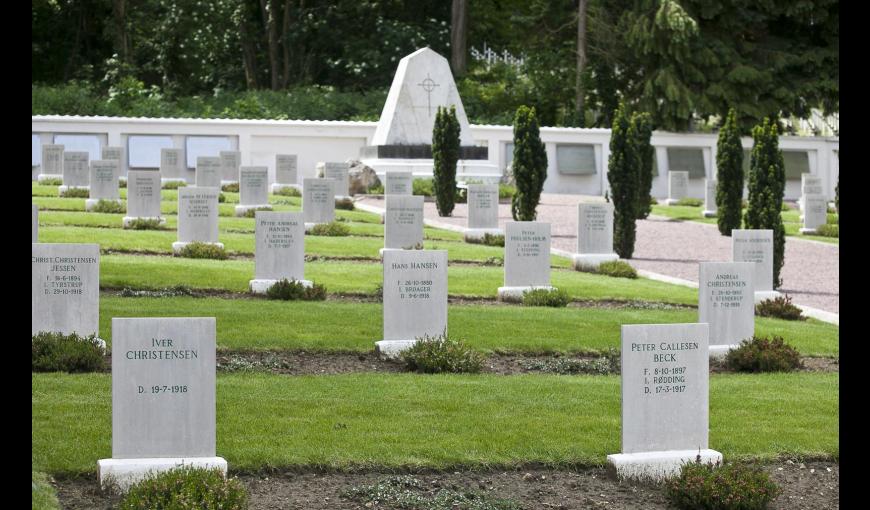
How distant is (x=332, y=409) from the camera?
9938mm

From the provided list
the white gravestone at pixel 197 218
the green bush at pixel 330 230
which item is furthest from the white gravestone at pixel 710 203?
the white gravestone at pixel 197 218

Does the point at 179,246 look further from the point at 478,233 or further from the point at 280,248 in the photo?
the point at 478,233

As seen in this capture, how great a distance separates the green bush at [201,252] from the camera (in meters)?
18.7

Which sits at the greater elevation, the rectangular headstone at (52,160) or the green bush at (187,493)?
the rectangular headstone at (52,160)

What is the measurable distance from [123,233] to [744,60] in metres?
23.9

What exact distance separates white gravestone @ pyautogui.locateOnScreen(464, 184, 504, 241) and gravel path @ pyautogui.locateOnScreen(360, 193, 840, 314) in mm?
1175

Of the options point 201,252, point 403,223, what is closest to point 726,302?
point 403,223

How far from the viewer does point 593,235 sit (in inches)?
794

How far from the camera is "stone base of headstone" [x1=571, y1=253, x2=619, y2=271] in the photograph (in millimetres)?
20016

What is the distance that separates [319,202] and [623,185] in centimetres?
526

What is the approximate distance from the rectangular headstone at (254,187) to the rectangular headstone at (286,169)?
5.42 m

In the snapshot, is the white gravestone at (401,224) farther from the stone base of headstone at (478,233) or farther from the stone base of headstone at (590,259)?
the stone base of headstone at (478,233)

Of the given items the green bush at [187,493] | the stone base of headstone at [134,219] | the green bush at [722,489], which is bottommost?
the green bush at [722,489]

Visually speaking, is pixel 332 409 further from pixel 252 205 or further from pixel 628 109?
pixel 628 109
